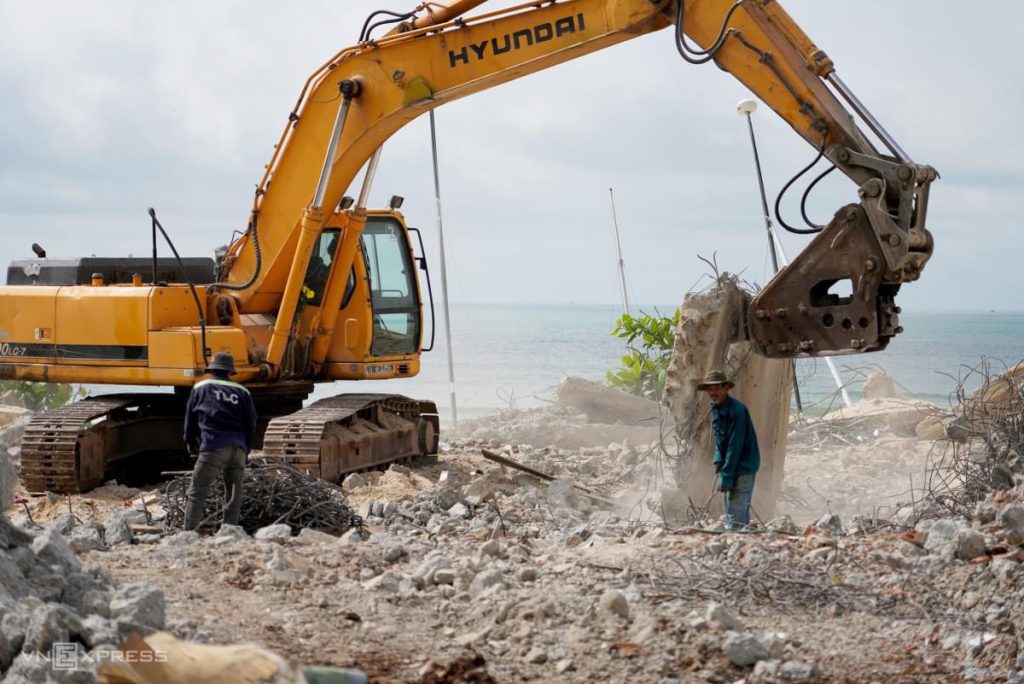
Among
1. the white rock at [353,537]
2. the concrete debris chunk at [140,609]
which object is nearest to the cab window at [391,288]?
the white rock at [353,537]

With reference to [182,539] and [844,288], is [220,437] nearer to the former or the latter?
[182,539]

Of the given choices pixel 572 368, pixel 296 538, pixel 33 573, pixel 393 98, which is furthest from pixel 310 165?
pixel 572 368

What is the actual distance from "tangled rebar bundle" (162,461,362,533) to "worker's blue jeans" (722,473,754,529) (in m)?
2.67

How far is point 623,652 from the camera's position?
20.9 ft

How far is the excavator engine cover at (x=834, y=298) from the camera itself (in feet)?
29.4

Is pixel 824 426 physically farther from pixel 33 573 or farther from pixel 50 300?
pixel 33 573

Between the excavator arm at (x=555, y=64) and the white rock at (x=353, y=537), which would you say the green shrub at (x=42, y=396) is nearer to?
the excavator arm at (x=555, y=64)

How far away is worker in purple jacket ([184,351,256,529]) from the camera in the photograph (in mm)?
9289

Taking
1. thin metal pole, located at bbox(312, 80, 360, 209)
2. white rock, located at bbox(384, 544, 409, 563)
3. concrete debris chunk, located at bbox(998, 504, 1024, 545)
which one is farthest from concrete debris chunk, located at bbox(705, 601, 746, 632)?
thin metal pole, located at bbox(312, 80, 360, 209)

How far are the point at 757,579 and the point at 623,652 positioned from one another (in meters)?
1.26

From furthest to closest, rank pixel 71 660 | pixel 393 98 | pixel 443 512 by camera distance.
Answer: pixel 393 98, pixel 443 512, pixel 71 660

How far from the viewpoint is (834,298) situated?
30.3 feet

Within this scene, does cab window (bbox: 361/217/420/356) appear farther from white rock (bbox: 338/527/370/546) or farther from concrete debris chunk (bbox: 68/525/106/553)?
concrete debris chunk (bbox: 68/525/106/553)

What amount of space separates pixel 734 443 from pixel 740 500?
0.43 m
